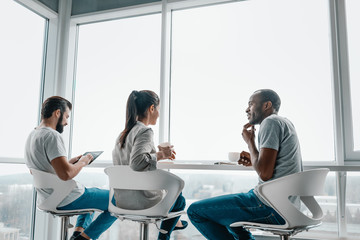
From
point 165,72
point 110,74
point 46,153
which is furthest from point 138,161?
point 110,74

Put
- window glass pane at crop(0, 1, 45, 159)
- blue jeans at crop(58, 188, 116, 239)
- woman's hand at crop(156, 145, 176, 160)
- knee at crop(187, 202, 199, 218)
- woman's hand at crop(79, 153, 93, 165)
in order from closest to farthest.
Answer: knee at crop(187, 202, 199, 218), blue jeans at crop(58, 188, 116, 239), woman's hand at crop(156, 145, 176, 160), woman's hand at crop(79, 153, 93, 165), window glass pane at crop(0, 1, 45, 159)

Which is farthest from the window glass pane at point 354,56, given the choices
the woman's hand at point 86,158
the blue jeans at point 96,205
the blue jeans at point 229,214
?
the woman's hand at point 86,158

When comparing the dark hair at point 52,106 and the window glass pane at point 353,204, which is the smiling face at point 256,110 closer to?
the window glass pane at point 353,204

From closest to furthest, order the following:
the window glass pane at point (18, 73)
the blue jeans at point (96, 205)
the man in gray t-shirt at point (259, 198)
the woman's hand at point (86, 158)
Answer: the man in gray t-shirt at point (259, 198)
the blue jeans at point (96, 205)
the woman's hand at point (86, 158)
the window glass pane at point (18, 73)

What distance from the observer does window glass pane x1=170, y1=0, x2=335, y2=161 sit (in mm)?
2611

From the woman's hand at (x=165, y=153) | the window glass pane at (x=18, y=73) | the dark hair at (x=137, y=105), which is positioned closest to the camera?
the dark hair at (x=137, y=105)

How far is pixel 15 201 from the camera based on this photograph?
9.34 ft

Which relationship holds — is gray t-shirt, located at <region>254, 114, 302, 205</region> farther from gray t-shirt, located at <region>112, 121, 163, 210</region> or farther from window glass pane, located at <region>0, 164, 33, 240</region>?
window glass pane, located at <region>0, 164, 33, 240</region>

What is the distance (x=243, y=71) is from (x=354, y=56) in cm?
84

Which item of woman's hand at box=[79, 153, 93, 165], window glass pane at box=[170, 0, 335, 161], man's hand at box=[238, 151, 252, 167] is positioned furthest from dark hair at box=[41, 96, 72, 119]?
man's hand at box=[238, 151, 252, 167]

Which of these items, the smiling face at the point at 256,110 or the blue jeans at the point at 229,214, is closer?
the blue jeans at the point at 229,214

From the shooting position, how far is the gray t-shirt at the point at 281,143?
1.71 m

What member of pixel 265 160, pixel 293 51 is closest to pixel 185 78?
pixel 293 51

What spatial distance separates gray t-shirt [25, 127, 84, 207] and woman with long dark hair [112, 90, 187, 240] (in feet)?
1.25
